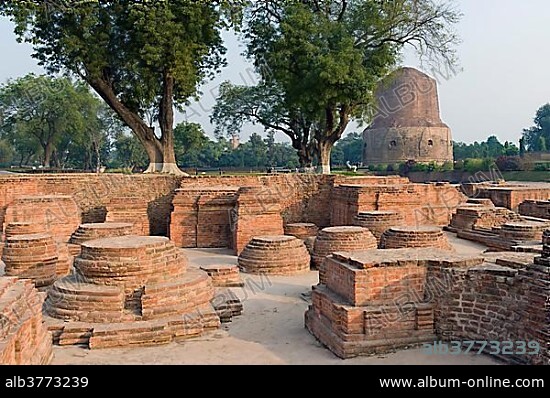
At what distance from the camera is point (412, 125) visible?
1187 inches

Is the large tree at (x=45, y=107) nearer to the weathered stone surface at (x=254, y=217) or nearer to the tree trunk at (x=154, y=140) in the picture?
the tree trunk at (x=154, y=140)

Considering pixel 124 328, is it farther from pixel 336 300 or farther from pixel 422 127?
pixel 422 127

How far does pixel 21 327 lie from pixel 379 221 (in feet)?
23.6

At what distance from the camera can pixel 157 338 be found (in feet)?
18.2

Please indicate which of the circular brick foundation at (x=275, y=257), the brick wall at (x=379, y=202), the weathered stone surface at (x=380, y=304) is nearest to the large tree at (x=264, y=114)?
the brick wall at (x=379, y=202)

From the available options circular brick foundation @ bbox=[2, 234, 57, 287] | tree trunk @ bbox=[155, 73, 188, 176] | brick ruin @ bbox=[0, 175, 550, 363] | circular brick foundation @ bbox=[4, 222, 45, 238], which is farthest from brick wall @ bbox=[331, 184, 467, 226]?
circular brick foundation @ bbox=[4, 222, 45, 238]

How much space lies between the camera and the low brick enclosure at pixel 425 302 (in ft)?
15.6

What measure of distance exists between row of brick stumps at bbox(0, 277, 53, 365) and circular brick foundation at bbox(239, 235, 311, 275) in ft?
13.3

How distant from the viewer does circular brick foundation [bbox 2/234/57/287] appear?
306 inches

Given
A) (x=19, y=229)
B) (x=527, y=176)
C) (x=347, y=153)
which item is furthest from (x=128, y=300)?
(x=347, y=153)

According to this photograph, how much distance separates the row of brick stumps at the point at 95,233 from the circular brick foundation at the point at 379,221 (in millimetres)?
Result: 4413

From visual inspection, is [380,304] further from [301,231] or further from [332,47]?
[332,47]
